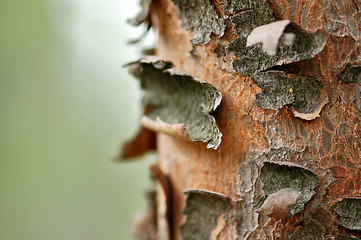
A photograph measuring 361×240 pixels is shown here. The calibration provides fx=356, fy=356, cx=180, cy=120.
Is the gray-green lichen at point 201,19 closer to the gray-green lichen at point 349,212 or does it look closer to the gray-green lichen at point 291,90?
the gray-green lichen at point 291,90

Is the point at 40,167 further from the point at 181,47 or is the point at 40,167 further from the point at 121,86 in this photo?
the point at 181,47

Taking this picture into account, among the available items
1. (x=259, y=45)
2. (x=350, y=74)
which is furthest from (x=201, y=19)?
(x=350, y=74)

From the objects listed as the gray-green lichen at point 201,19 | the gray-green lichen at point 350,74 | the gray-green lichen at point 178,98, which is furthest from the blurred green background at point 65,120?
the gray-green lichen at point 350,74

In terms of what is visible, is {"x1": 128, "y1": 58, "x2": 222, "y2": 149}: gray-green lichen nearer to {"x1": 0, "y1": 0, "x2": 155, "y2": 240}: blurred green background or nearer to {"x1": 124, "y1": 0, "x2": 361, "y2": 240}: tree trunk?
{"x1": 124, "y1": 0, "x2": 361, "y2": 240}: tree trunk

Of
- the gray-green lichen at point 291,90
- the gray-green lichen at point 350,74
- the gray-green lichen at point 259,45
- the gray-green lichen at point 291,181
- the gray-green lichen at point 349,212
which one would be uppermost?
the gray-green lichen at point 259,45

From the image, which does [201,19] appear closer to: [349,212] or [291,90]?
[291,90]

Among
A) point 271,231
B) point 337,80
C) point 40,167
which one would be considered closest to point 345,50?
point 337,80
